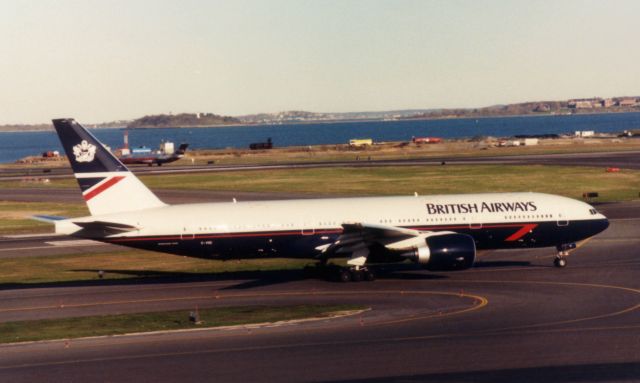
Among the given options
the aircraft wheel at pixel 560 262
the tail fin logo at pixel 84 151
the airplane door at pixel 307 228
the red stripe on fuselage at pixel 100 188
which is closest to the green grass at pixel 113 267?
the airplane door at pixel 307 228

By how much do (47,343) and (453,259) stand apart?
21316mm

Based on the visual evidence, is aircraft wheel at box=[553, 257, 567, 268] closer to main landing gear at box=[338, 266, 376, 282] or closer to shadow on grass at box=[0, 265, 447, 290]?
shadow on grass at box=[0, 265, 447, 290]

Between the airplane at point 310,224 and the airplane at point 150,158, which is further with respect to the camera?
the airplane at point 150,158

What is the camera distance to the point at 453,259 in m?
44.3

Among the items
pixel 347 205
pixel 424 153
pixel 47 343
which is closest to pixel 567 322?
pixel 347 205

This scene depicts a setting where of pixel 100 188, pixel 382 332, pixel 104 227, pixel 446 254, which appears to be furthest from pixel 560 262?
pixel 100 188

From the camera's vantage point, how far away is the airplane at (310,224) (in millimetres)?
45094

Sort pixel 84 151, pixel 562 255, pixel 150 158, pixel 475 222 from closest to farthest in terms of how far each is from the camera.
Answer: pixel 84 151 < pixel 475 222 < pixel 562 255 < pixel 150 158

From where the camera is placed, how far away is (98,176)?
46.0 m

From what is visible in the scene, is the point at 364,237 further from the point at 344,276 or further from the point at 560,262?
the point at 560,262

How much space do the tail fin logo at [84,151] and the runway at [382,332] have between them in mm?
7343

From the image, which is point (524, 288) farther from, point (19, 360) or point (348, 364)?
point (19, 360)

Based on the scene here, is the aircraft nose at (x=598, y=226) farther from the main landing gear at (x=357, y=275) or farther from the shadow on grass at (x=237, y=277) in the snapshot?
the main landing gear at (x=357, y=275)

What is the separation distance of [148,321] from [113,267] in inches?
714
